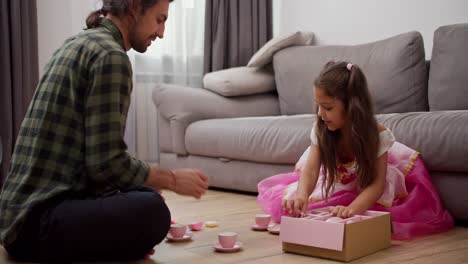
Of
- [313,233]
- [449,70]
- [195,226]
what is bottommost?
[195,226]

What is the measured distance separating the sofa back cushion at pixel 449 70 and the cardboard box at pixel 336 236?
1.14m

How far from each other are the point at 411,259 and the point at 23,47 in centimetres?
244

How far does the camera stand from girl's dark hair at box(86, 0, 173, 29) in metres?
1.56

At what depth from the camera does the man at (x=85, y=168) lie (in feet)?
4.83

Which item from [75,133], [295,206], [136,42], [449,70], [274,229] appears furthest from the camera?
[449,70]

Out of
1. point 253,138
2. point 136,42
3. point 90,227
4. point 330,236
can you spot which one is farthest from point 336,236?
point 253,138

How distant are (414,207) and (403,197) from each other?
5cm

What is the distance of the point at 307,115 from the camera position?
3.05m

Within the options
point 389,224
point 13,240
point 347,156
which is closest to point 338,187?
point 347,156

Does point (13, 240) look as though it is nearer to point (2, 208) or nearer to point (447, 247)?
point (2, 208)

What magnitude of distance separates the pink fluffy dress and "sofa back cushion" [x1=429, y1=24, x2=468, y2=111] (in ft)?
2.12

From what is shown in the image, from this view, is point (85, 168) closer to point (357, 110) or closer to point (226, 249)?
point (226, 249)

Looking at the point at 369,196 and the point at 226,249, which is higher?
the point at 369,196

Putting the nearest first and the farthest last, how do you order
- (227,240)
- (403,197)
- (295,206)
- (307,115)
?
(227,240) → (295,206) → (403,197) → (307,115)
